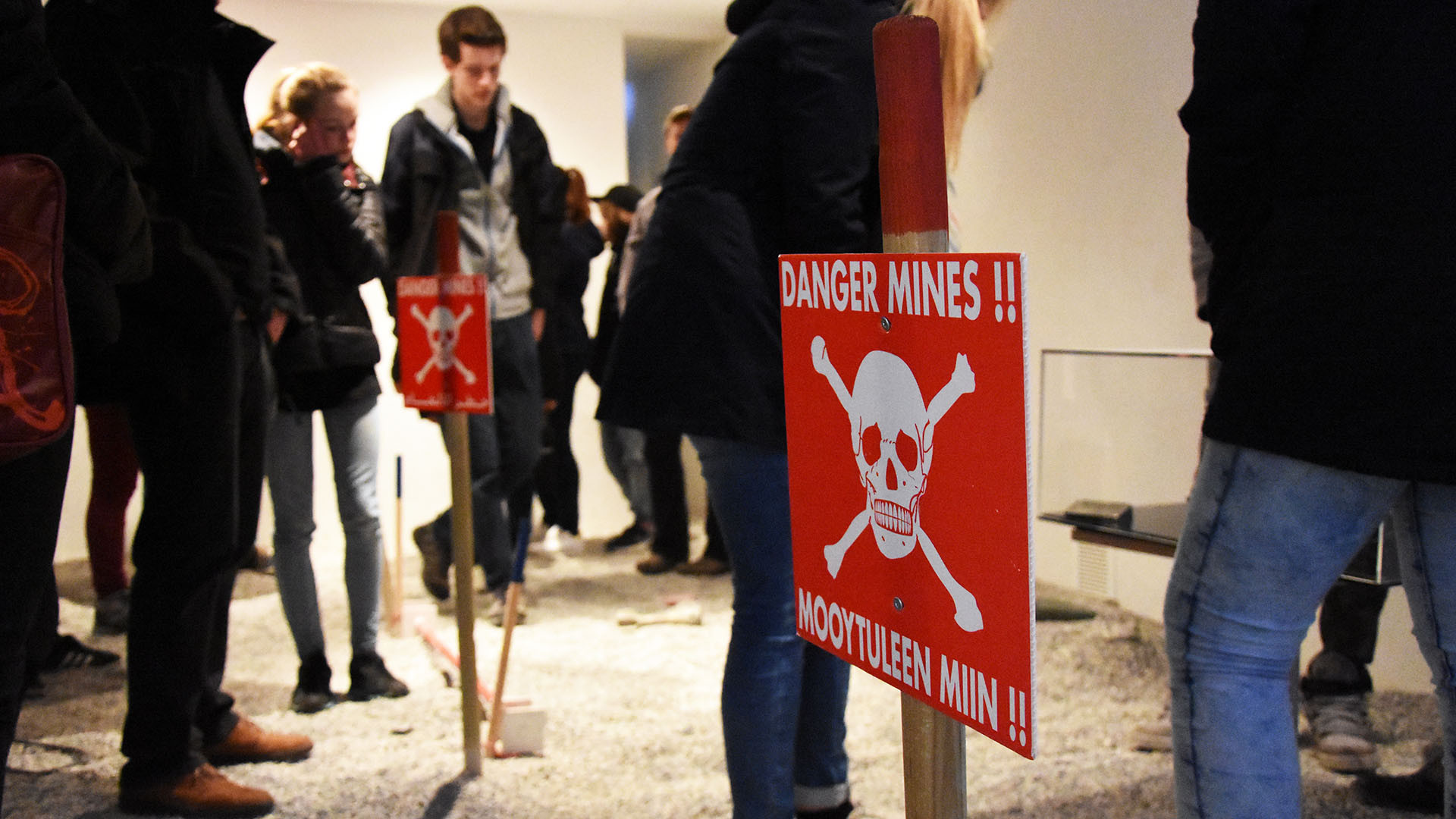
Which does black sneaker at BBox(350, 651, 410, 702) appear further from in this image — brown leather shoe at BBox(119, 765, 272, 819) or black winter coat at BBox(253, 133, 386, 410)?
brown leather shoe at BBox(119, 765, 272, 819)

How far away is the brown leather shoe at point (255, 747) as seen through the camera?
235cm

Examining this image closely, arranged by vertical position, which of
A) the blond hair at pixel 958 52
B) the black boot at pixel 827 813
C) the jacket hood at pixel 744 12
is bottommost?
the black boot at pixel 827 813

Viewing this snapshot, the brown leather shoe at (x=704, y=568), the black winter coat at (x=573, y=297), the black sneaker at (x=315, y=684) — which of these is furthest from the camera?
the black winter coat at (x=573, y=297)

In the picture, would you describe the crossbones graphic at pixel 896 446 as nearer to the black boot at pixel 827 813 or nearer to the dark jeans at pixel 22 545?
the dark jeans at pixel 22 545

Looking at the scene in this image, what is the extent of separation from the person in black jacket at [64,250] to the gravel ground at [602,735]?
2.88 feet

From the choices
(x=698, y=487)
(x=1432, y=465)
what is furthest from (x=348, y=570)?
(x=698, y=487)

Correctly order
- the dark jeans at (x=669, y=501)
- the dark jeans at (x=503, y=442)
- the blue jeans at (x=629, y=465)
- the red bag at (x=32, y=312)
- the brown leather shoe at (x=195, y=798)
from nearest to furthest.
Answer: the red bag at (x=32, y=312) < the brown leather shoe at (x=195, y=798) < the dark jeans at (x=503, y=442) < the dark jeans at (x=669, y=501) < the blue jeans at (x=629, y=465)

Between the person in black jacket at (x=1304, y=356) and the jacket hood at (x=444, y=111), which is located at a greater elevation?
the jacket hood at (x=444, y=111)

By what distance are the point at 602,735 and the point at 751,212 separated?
1.41m

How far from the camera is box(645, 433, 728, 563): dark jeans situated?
4.61 meters

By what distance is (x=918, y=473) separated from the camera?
810mm

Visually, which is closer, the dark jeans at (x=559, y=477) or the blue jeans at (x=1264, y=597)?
the blue jeans at (x=1264, y=597)

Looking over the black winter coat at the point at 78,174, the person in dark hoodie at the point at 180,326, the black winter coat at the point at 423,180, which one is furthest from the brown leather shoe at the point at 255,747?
the black winter coat at the point at 423,180

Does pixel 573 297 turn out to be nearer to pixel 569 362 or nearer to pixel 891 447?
pixel 569 362
